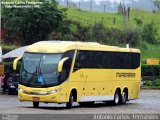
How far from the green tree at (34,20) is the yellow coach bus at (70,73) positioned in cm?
2349

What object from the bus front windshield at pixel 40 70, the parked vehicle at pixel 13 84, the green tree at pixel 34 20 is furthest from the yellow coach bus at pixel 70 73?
the green tree at pixel 34 20

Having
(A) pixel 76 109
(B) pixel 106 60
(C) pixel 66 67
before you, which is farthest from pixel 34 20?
(A) pixel 76 109

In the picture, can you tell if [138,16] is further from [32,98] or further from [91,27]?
[32,98]

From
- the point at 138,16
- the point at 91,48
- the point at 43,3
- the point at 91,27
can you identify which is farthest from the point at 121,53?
the point at 138,16

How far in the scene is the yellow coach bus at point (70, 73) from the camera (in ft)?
94.8

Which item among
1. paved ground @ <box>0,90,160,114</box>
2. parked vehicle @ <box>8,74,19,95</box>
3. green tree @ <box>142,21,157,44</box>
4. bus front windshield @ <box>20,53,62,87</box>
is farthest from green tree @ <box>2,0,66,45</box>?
bus front windshield @ <box>20,53,62,87</box>

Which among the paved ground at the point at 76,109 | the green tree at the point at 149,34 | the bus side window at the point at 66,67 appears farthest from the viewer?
the green tree at the point at 149,34

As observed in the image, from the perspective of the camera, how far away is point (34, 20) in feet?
191

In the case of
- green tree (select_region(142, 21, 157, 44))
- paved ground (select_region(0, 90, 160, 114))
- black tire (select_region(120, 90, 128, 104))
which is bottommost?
green tree (select_region(142, 21, 157, 44))

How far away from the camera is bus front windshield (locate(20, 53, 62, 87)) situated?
2894 cm

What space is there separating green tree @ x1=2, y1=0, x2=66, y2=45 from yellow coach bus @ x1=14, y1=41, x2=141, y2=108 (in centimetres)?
2349

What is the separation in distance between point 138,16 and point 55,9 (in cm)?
3410

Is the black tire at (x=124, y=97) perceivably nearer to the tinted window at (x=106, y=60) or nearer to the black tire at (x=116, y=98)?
the black tire at (x=116, y=98)

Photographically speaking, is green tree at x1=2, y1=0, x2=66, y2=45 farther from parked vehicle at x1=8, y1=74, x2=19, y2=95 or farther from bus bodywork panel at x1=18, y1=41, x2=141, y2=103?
bus bodywork panel at x1=18, y1=41, x2=141, y2=103
